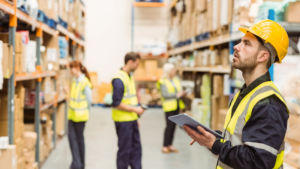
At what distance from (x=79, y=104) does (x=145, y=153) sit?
6.04 feet

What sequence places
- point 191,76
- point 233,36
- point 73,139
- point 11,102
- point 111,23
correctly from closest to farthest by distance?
point 11,102, point 73,139, point 233,36, point 191,76, point 111,23

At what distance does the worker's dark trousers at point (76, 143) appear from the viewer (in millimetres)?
4355

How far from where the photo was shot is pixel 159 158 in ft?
17.7

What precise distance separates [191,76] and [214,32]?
263cm

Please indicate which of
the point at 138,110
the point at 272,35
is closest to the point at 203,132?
the point at 272,35

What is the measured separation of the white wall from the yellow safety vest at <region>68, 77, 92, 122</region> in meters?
7.85

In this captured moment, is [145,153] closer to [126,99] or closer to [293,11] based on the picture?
[126,99]

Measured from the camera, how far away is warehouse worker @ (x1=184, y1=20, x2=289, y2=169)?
5.12 feet

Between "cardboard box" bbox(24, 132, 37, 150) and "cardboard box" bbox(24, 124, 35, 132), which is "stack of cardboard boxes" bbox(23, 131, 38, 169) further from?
"cardboard box" bbox(24, 124, 35, 132)

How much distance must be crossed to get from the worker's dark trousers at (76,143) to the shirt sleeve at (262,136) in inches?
122

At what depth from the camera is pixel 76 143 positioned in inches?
173

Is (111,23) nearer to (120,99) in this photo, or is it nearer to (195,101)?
(195,101)

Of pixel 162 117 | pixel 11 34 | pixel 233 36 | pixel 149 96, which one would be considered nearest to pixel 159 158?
pixel 233 36

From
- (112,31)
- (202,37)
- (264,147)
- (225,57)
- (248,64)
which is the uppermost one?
(112,31)
